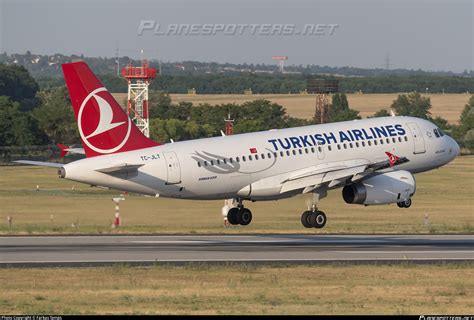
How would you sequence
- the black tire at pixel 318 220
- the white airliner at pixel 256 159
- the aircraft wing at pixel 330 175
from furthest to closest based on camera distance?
the black tire at pixel 318 220
the aircraft wing at pixel 330 175
the white airliner at pixel 256 159

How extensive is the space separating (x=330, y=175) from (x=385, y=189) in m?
3.38

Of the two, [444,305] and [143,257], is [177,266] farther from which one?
[444,305]

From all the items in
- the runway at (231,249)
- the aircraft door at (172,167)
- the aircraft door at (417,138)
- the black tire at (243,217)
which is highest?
the aircraft door at (417,138)

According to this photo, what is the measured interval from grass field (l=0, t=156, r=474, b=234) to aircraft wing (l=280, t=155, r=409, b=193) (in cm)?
302

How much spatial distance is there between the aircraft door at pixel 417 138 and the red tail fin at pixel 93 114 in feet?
64.6

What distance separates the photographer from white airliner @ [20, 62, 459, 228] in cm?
6219

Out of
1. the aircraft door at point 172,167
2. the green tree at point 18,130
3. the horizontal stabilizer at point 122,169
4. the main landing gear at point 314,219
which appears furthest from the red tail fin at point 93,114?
the green tree at point 18,130

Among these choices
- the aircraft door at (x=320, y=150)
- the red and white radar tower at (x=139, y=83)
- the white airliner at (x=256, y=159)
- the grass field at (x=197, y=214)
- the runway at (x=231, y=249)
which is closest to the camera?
the runway at (x=231, y=249)

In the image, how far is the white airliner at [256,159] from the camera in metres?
62.2

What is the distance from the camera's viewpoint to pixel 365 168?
6781 centimetres

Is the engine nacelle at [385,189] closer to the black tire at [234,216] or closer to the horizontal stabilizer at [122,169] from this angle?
the black tire at [234,216]

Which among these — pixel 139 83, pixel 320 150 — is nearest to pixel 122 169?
pixel 320 150

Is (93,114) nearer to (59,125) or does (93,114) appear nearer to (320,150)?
(320,150)

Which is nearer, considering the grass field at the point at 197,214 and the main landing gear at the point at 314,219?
the main landing gear at the point at 314,219
